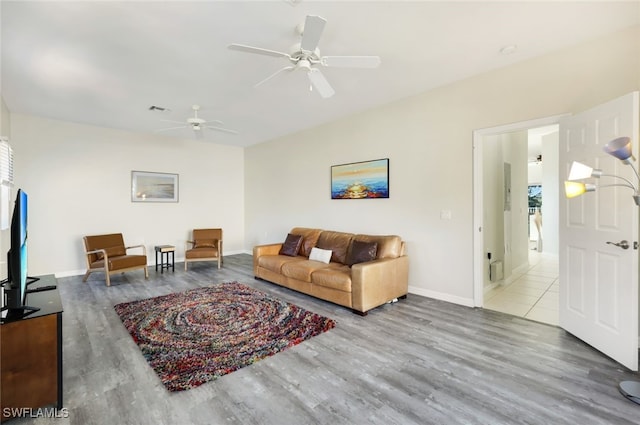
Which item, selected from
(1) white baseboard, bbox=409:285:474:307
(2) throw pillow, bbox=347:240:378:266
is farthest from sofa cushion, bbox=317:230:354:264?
(1) white baseboard, bbox=409:285:474:307

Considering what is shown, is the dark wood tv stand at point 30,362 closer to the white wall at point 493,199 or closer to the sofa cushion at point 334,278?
the sofa cushion at point 334,278

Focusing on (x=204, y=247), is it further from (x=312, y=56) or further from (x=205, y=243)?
(x=312, y=56)

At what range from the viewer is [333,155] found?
5094 mm

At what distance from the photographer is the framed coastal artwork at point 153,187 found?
19.2 feet

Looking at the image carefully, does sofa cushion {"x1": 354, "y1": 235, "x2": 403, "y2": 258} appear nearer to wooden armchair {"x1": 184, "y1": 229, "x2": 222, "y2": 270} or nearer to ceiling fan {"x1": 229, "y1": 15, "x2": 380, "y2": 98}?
ceiling fan {"x1": 229, "y1": 15, "x2": 380, "y2": 98}

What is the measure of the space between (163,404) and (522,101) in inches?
165

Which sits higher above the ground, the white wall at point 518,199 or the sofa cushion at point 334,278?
the white wall at point 518,199

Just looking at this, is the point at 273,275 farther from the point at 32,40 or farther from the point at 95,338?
the point at 32,40

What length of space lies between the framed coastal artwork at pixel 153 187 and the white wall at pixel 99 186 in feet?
0.33

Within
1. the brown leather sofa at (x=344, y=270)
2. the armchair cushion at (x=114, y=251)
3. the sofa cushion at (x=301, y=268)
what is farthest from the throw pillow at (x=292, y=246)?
the armchair cushion at (x=114, y=251)

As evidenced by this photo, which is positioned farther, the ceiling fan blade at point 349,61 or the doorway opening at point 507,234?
the doorway opening at point 507,234

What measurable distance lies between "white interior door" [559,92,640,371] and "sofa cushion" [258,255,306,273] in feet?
10.6

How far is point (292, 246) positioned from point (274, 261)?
0.50 meters

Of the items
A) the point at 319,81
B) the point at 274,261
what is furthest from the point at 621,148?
the point at 274,261
